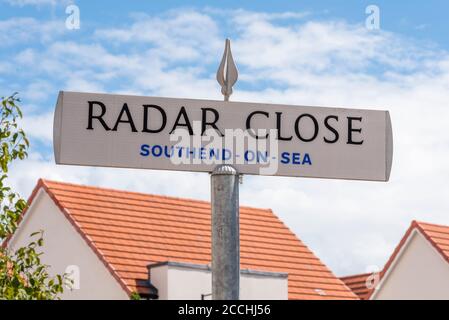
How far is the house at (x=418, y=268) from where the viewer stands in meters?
24.3

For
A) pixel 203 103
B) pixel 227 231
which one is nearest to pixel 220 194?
pixel 227 231

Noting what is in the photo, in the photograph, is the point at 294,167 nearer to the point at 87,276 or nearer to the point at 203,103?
the point at 203,103

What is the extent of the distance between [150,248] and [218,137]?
18.4 metres

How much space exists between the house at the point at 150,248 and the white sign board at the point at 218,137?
54.1 ft

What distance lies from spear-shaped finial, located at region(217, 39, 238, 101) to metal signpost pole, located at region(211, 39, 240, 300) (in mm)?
376

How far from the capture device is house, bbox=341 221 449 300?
24.3 metres

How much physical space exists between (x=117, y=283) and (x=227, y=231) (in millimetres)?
17180

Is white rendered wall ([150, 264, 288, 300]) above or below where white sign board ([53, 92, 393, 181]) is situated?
above

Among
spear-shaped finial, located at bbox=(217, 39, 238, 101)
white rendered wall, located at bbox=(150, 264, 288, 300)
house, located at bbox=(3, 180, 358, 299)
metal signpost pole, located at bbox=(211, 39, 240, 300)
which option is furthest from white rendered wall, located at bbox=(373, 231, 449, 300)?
metal signpost pole, located at bbox=(211, 39, 240, 300)

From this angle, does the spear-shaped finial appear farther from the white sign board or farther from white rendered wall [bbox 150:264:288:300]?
white rendered wall [bbox 150:264:288:300]

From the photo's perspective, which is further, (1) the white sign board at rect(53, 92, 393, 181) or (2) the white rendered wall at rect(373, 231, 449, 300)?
(2) the white rendered wall at rect(373, 231, 449, 300)

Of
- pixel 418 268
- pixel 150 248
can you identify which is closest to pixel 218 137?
pixel 150 248

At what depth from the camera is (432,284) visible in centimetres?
2453

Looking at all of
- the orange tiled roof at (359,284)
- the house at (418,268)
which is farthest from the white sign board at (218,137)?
the orange tiled roof at (359,284)
